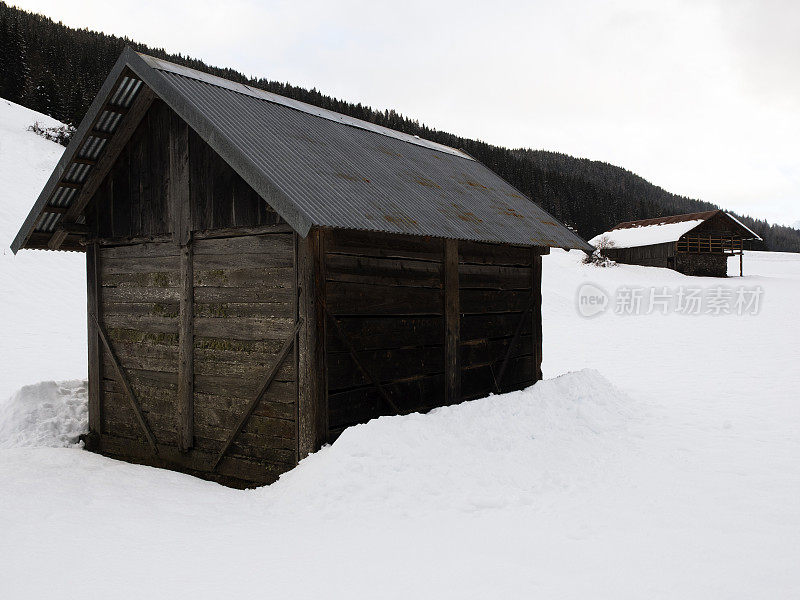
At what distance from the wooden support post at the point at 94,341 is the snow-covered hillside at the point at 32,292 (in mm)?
4787

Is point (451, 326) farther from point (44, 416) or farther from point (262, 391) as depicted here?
point (44, 416)

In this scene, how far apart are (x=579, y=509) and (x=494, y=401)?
3.19 m

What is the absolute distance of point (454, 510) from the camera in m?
6.89

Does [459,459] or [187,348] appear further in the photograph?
[187,348]

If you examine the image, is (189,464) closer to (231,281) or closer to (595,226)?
(231,281)

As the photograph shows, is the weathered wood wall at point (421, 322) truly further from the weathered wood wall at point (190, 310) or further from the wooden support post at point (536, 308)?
the weathered wood wall at point (190, 310)

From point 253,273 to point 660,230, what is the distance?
49.9 metres

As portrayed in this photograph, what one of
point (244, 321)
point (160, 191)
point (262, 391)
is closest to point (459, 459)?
point (262, 391)

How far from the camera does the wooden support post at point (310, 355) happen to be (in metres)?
7.88

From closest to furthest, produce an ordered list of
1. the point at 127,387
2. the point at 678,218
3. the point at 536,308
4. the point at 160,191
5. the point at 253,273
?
the point at 253,273, the point at 160,191, the point at 127,387, the point at 536,308, the point at 678,218

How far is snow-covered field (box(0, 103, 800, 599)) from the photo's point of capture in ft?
17.5

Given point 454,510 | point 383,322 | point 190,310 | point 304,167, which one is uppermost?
point 304,167

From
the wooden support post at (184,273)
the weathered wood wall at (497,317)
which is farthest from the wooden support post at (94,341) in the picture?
the weathered wood wall at (497,317)

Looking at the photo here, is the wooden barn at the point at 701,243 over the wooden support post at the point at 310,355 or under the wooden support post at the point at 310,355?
over
